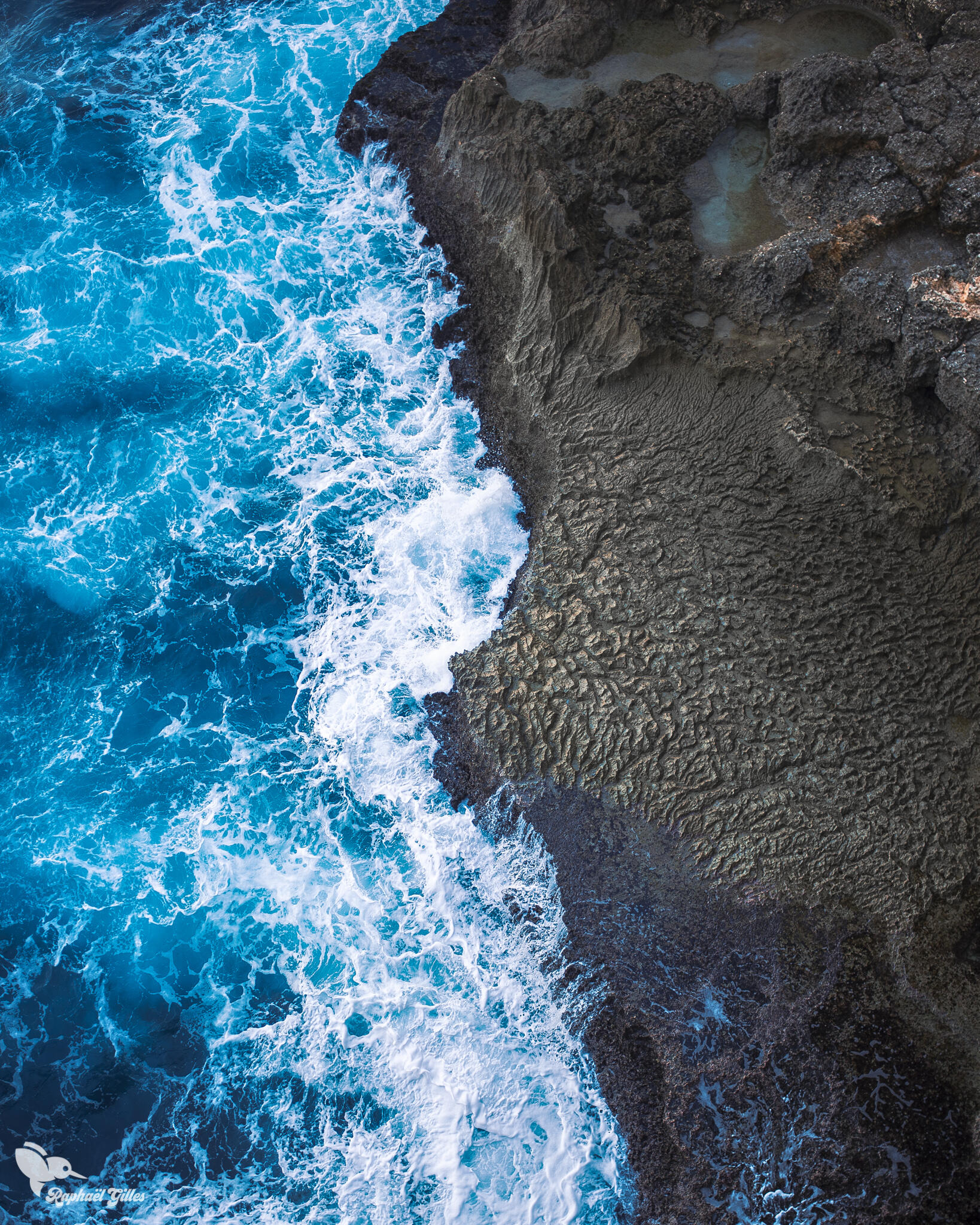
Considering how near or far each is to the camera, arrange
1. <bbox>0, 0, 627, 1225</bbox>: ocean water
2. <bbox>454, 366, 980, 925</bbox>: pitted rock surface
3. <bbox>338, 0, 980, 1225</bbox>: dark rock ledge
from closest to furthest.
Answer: <bbox>338, 0, 980, 1225</bbox>: dark rock ledge → <bbox>0, 0, 627, 1225</bbox>: ocean water → <bbox>454, 366, 980, 925</bbox>: pitted rock surface

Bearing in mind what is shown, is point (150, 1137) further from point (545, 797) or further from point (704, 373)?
point (704, 373)

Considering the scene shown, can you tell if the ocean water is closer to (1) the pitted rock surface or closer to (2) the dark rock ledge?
(2) the dark rock ledge

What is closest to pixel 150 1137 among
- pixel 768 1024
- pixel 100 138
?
pixel 768 1024
